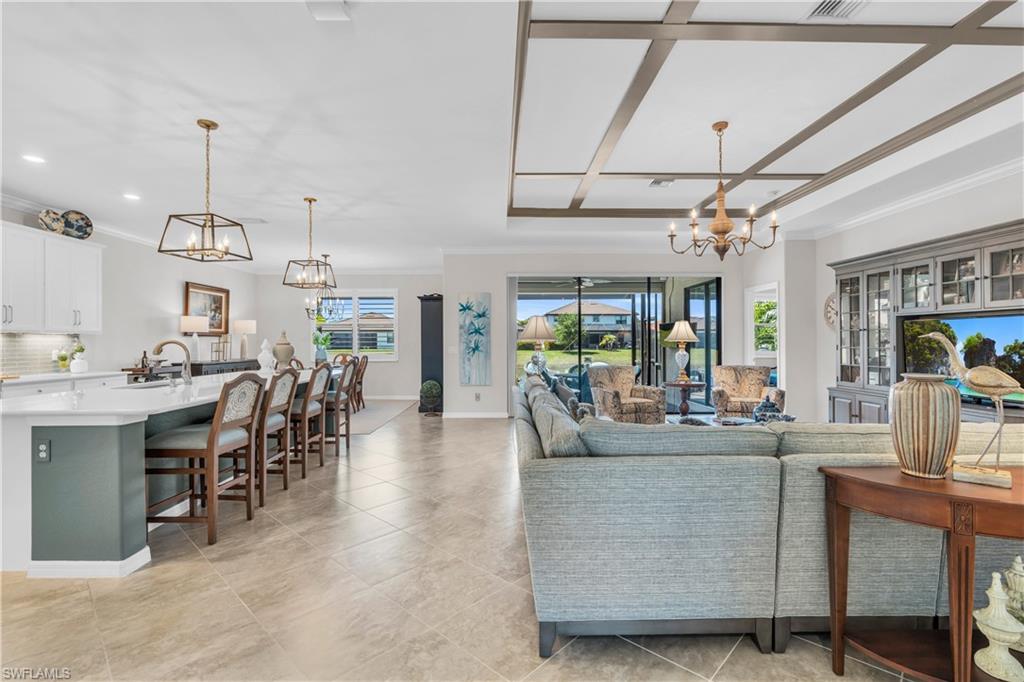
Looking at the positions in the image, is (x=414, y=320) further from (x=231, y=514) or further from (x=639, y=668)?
(x=639, y=668)

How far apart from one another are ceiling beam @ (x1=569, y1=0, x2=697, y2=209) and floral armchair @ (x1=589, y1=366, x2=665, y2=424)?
2.71 m

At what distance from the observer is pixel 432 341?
802 cm

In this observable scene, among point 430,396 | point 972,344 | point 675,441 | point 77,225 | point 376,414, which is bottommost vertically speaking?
point 376,414

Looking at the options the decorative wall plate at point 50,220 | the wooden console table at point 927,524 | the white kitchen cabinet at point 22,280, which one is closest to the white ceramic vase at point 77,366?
the white kitchen cabinet at point 22,280

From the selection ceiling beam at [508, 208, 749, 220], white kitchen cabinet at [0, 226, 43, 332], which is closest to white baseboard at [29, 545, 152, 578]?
white kitchen cabinet at [0, 226, 43, 332]

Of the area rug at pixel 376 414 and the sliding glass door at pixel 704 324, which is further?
the sliding glass door at pixel 704 324

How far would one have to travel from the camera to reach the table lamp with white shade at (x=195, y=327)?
22.6 ft

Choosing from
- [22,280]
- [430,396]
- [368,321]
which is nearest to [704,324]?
[430,396]

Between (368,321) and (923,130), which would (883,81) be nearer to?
(923,130)

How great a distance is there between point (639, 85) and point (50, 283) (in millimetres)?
5897

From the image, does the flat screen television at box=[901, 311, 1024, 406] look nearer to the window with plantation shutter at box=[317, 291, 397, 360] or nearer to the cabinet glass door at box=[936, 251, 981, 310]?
the cabinet glass door at box=[936, 251, 981, 310]

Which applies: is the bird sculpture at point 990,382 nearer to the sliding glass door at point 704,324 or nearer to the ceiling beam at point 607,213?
the ceiling beam at point 607,213

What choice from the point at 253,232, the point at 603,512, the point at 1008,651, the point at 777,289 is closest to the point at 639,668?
the point at 603,512

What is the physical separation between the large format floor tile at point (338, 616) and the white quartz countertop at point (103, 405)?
0.85 metres
